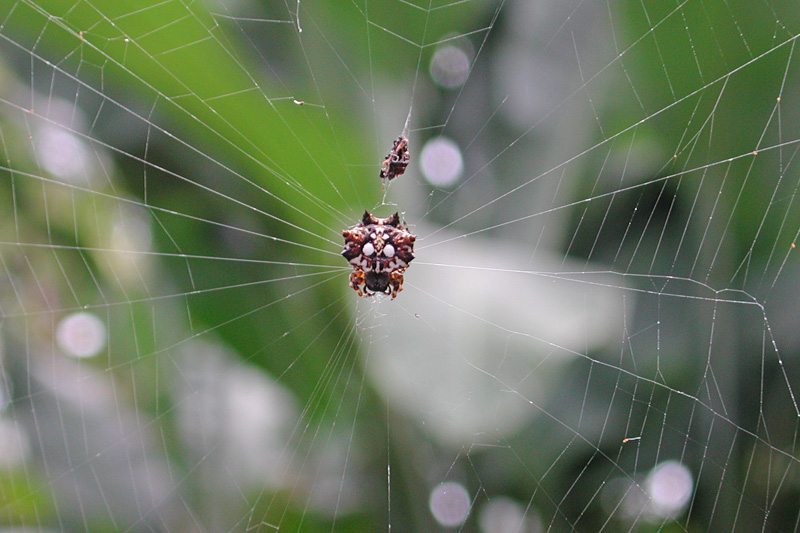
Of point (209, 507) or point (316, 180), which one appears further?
point (209, 507)

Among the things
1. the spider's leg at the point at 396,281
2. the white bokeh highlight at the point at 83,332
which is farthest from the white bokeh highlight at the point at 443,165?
the white bokeh highlight at the point at 83,332

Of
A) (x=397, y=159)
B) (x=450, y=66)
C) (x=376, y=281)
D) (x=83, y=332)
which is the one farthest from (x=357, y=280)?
(x=83, y=332)

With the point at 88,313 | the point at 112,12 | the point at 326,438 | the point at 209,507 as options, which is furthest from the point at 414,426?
the point at 112,12

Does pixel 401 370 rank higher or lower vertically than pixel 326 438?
higher

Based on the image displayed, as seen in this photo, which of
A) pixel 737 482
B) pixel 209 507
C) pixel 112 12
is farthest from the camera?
pixel 209 507

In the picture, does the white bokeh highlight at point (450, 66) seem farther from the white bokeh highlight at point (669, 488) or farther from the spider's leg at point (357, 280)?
the white bokeh highlight at point (669, 488)

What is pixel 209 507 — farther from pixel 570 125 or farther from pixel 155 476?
pixel 570 125

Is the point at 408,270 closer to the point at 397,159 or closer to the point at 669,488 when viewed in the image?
the point at 397,159
